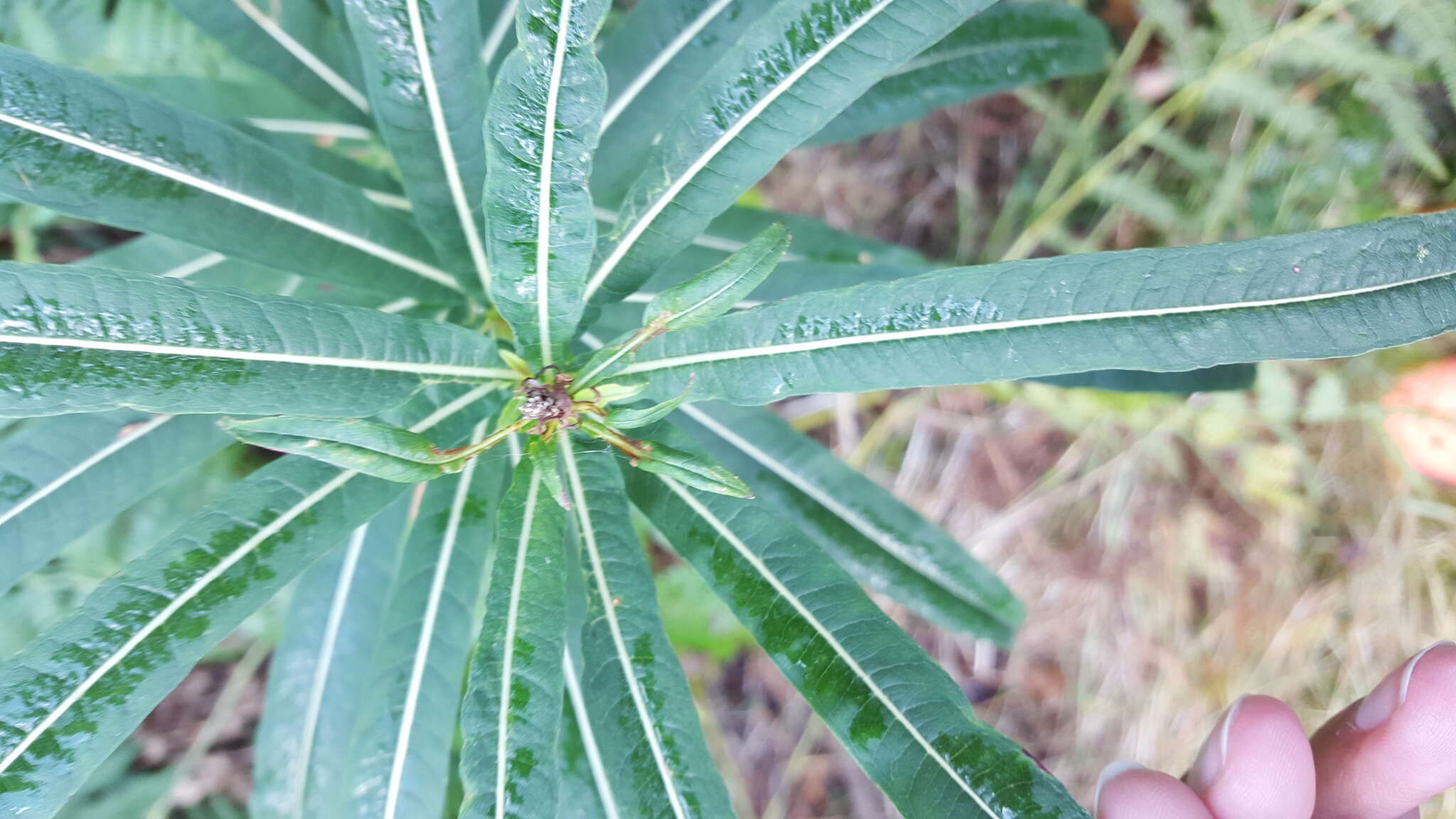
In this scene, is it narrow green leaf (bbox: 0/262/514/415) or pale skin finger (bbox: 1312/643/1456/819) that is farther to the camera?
pale skin finger (bbox: 1312/643/1456/819)

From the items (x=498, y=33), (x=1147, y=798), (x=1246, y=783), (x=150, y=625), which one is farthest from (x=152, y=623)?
(x=1246, y=783)

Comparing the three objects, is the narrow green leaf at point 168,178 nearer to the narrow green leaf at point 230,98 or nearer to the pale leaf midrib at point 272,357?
the pale leaf midrib at point 272,357

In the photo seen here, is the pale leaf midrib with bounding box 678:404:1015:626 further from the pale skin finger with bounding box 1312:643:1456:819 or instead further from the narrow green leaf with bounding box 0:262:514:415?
the pale skin finger with bounding box 1312:643:1456:819

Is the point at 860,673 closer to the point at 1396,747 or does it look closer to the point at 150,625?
the point at 150,625

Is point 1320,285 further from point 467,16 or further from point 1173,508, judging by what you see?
point 1173,508

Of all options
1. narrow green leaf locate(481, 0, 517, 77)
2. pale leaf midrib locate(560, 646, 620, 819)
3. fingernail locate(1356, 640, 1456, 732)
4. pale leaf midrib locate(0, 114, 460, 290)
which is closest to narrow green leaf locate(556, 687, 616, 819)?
pale leaf midrib locate(560, 646, 620, 819)

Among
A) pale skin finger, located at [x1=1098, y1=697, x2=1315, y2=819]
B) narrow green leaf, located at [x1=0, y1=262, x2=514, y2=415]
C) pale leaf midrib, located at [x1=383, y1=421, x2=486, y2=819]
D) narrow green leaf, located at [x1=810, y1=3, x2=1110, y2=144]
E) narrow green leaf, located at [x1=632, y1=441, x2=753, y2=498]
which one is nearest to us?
narrow green leaf, located at [x1=0, y1=262, x2=514, y2=415]

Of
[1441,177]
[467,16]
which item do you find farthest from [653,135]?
[1441,177]

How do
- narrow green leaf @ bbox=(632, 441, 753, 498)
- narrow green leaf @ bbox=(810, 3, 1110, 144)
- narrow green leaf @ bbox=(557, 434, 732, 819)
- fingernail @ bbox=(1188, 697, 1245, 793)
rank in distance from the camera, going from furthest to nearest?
narrow green leaf @ bbox=(810, 3, 1110, 144) < fingernail @ bbox=(1188, 697, 1245, 793) < narrow green leaf @ bbox=(557, 434, 732, 819) < narrow green leaf @ bbox=(632, 441, 753, 498)
